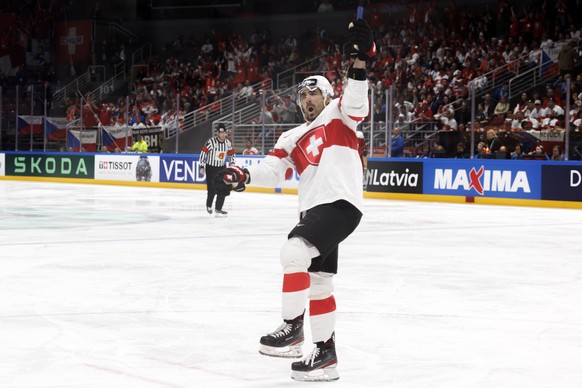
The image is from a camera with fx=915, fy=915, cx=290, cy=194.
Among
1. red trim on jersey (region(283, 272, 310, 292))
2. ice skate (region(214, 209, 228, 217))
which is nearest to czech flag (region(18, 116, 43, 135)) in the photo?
ice skate (region(214, 209, 228, 217))

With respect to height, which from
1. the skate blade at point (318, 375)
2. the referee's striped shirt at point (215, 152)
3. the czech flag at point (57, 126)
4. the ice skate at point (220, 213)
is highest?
the czech flag at point (57, 126)

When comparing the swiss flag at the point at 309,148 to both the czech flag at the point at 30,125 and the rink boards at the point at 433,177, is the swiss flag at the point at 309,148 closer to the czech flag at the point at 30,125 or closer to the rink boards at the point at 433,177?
the rink boards at the point at 433,177

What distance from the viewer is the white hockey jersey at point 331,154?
482cm

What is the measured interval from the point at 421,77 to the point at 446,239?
45.0ft

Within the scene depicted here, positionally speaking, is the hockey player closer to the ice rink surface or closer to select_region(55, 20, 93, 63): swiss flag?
the ice rink surface

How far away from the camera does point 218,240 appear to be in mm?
12047

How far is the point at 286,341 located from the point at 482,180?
15.5 meters

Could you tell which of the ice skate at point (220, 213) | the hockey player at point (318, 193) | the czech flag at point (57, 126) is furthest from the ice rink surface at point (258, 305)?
the czech flag at point (57, 126)

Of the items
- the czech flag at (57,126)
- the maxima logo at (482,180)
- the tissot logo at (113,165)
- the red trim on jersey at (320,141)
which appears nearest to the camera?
the red trim on jersey at (320,141)

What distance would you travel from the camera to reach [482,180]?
19891 millimetres

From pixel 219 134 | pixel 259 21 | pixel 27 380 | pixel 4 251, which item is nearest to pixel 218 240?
pixel 4 251

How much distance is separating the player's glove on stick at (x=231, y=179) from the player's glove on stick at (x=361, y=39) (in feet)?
2.98

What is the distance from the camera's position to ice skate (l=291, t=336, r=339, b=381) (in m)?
4.66

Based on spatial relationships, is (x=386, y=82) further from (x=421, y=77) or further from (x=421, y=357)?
(x=421, y=357)
